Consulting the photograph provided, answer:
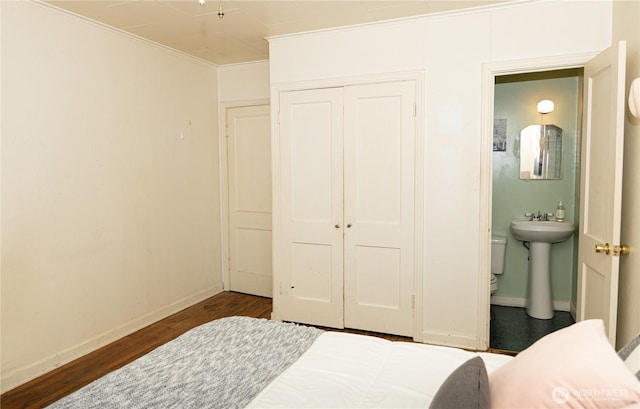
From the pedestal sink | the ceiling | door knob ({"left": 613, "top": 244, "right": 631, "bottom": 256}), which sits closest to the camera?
door knob ({"left": 613, "top": 244, "right": 631, "bottom": 256})

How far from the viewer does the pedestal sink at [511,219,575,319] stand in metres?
3.80

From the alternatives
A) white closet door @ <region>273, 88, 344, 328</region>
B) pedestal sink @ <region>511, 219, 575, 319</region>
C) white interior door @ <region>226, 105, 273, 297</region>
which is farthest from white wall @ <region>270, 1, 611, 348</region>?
white interior door @ <region>226, 105, 273, 297</region>

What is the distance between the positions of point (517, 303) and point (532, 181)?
1.23m

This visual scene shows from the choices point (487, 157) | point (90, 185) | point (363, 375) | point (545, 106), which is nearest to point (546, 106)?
point (545, 106)

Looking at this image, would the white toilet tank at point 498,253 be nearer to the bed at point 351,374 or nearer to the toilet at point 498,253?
the toilet at point 498,253

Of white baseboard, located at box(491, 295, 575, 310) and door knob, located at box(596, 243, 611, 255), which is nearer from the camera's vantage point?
door knob, located at box(596, 243, 611, 255)

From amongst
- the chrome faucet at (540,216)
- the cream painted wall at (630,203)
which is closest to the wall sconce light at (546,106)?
the chrome faucet at (540,216)

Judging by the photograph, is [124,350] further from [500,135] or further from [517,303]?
[500,135]

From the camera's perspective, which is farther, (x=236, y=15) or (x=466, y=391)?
(x=236, y=15)

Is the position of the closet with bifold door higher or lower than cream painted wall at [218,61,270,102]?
lower

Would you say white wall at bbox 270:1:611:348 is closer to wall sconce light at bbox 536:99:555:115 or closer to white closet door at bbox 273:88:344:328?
white closet door at bbox 273:88:344:328

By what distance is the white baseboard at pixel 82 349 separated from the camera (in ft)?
8.90

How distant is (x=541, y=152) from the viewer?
13.3 ft

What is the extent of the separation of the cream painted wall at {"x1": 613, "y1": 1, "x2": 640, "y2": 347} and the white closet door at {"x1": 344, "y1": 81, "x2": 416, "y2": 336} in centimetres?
136
